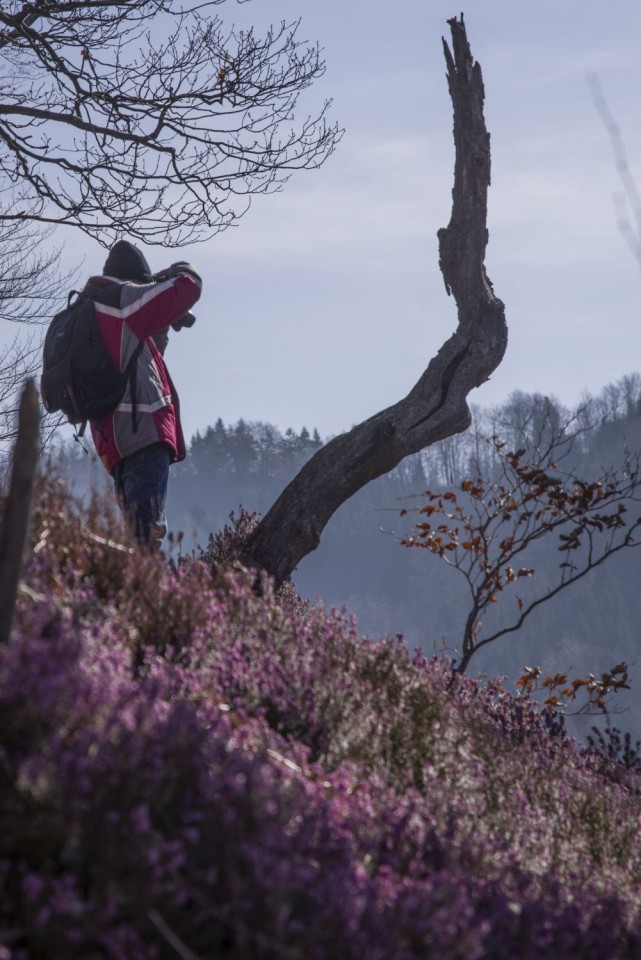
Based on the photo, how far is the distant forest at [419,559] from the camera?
105 m

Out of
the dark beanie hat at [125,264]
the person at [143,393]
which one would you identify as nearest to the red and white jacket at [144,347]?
the person at [143,393]

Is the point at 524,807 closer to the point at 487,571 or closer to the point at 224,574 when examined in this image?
the point at 224,574

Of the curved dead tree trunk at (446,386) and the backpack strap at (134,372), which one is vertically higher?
the curved dead tree trunk at (446,386)

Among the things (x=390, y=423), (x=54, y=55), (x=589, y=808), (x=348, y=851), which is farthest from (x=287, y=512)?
(x=348, y=851)

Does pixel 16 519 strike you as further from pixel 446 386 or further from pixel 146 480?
pixel 446 386

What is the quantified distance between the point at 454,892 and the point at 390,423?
5.72 meters

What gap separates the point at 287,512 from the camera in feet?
26.7

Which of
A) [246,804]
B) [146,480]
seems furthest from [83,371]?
[246,804]

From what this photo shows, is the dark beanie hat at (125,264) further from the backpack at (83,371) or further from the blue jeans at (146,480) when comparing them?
the blue jeans at (146,480)

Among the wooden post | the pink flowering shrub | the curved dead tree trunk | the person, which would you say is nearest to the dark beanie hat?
the person

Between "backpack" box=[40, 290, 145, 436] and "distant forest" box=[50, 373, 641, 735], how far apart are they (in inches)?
3443

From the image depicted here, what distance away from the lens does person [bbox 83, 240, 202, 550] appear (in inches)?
241

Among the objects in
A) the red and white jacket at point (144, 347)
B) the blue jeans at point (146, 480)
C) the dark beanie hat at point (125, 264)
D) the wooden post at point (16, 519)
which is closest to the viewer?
the wooden post at point (16, 519)

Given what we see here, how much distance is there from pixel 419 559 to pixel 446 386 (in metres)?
134
